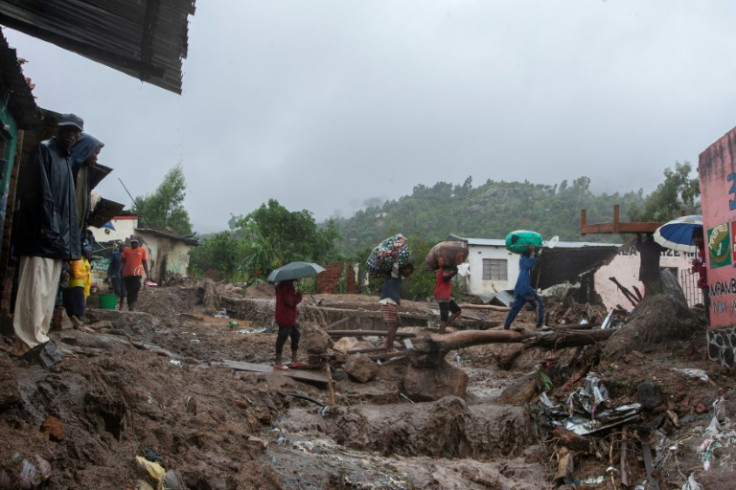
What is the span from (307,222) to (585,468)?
83.1 feet

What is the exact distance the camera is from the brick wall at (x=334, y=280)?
93.6 feet

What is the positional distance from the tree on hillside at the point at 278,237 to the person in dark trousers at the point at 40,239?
23.8m

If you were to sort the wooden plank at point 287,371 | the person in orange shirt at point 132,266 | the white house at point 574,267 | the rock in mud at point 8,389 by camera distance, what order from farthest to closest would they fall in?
the white house at point 574,267, the person in orange shirt at point 132,266, the wooden plank at point 287,371, the rock in mud at point 8,389

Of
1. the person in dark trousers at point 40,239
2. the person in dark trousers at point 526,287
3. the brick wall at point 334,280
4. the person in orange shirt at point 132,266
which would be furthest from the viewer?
the brick wall at point 334,280

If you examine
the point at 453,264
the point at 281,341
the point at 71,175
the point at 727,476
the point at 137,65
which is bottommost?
the point at 727,476

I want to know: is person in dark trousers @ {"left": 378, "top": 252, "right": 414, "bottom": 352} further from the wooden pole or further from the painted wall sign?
the painted wall sign

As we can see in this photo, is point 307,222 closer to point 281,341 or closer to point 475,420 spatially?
point 281,341

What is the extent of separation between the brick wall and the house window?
9.77 meters

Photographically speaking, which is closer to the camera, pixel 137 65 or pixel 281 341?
pixel 137 65

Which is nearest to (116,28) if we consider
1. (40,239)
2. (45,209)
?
(45,209)

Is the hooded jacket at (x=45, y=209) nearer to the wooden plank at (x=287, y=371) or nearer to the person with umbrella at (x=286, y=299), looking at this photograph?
the wooden plank at (x=287, y=371)

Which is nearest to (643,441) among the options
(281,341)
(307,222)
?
(281,341)

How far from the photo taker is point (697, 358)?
22.7 ft

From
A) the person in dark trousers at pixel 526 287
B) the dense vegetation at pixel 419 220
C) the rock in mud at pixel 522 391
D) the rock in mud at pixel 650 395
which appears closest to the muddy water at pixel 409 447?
the rock in mud at pixel 522 391
